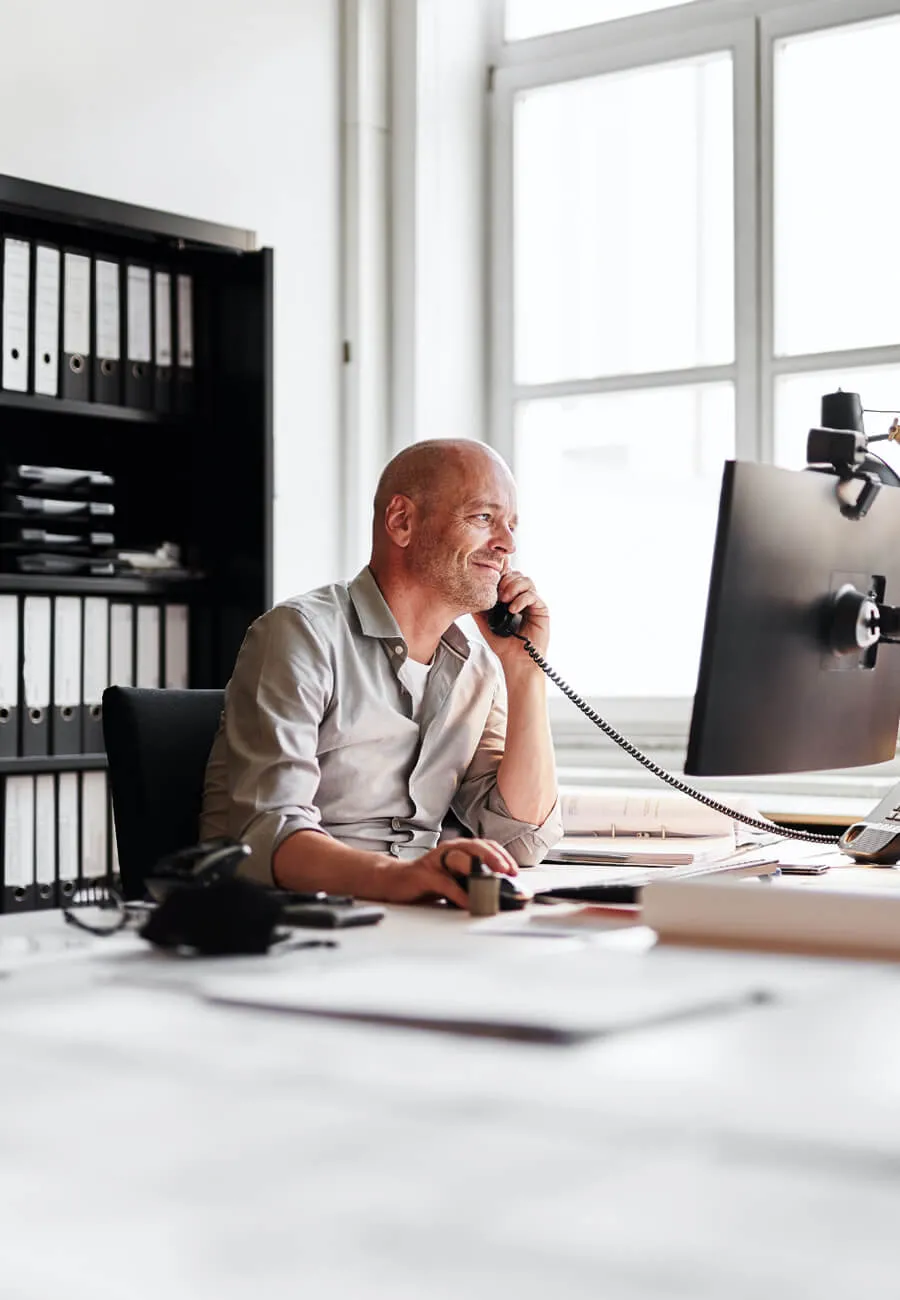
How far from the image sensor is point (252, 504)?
3180mm

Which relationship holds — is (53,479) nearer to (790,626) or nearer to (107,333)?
(107,333)

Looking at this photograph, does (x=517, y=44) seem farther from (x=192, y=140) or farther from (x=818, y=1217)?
(x=818, y=1217)

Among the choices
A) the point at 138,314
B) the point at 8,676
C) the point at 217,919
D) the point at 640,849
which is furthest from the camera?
the point at 138,314

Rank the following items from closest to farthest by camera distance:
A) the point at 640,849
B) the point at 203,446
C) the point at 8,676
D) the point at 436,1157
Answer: the point at 436,1157 < the point at 640,849 < the point at 8,676 < the point at 203,446

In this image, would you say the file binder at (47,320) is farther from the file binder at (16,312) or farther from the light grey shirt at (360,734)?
the light grey shirt at (360,734)

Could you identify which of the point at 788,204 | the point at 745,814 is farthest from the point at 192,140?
the point at 745,814

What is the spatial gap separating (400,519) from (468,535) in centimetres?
10

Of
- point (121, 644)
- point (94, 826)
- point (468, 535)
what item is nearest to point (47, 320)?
point (121, 644)

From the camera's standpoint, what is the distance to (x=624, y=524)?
3.80 metres

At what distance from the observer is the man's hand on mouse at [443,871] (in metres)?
1.51

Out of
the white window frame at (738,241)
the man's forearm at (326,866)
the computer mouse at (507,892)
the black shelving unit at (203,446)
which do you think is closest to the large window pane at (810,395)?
the white window frame at (738,241)

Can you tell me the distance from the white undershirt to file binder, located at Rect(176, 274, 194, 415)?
1206mm

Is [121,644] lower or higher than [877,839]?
higher

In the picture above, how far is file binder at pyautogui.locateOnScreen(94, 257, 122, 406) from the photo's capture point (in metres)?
3.03
